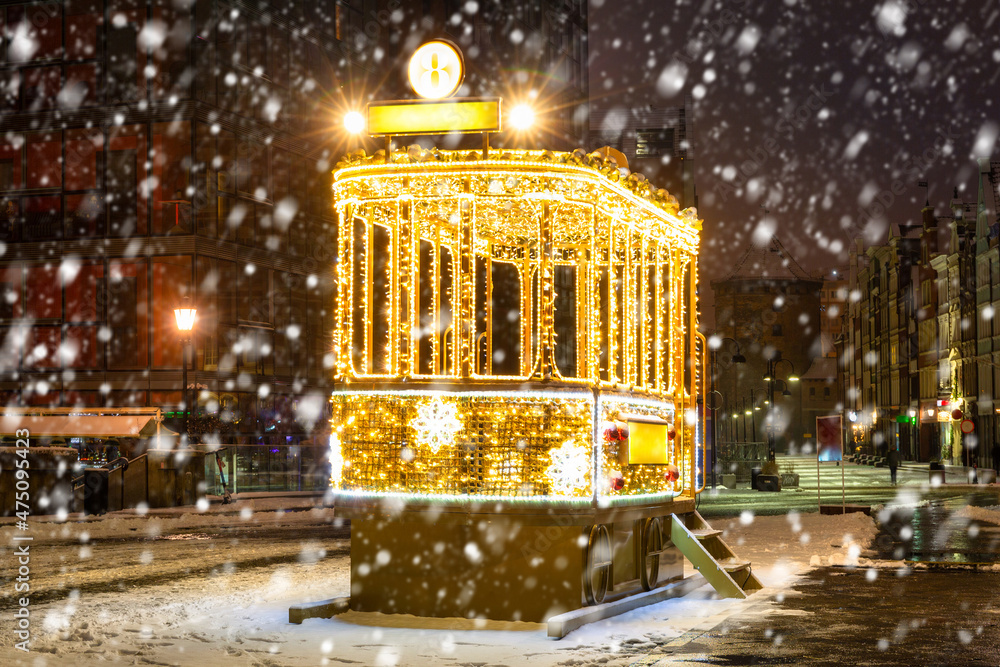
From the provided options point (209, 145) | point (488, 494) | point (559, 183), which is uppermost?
point (209, 145)

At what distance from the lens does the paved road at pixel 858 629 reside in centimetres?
925

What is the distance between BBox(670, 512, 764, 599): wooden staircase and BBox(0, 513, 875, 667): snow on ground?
229 millimetres

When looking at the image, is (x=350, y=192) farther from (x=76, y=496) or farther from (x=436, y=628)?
(x=76, y=496)

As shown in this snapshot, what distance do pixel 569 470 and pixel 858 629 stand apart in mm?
2824

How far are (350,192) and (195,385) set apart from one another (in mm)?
27495

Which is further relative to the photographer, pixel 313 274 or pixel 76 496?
pixel 313 274

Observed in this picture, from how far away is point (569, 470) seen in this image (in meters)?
10.8

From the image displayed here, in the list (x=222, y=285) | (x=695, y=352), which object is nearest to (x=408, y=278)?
(x=695, y=352)

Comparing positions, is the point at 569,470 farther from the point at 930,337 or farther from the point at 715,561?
the point at 930,337

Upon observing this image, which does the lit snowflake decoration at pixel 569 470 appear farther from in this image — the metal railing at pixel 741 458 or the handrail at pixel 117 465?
the metal railing at pixel 741 458

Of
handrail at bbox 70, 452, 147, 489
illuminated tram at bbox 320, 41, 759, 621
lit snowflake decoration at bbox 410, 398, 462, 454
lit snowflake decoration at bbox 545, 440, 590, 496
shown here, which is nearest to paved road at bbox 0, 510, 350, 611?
handrail at bbox 70, 452, 147, 489

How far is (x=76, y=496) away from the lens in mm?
28812

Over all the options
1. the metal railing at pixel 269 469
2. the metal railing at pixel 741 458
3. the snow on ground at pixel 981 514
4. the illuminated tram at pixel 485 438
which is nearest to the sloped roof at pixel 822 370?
the metal railing at pixel 741 458

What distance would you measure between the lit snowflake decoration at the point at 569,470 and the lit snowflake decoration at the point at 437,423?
0.89m
